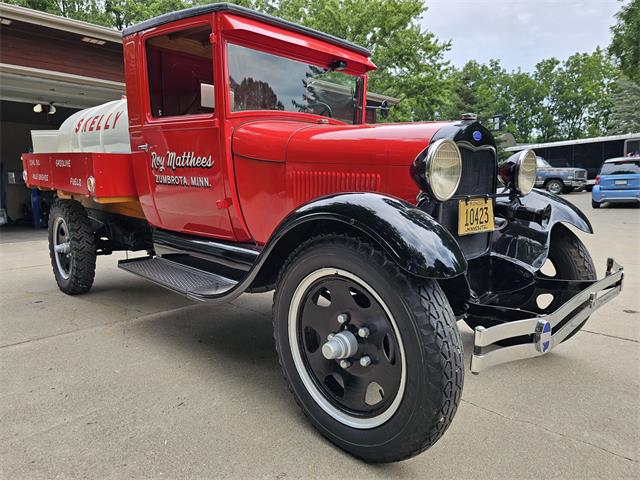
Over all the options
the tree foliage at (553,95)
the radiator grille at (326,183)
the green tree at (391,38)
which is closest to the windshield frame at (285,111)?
the radiator grille at (326,183)

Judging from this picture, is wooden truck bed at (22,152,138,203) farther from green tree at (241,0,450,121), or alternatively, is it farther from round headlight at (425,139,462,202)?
green tree at (241,0,450,121)

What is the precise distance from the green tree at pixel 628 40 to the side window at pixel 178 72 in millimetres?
17366

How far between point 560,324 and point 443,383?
3.04 feet

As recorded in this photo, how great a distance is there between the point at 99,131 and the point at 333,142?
293cm

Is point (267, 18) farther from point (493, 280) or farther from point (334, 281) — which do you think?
point (493, 280)

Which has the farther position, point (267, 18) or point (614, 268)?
point (267, 18)

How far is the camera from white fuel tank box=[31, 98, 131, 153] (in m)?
4.03

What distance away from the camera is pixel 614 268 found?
8.66ft

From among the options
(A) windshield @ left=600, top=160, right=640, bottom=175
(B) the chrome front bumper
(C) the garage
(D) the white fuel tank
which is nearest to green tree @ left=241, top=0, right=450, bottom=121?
(A) windshield @ left=600, top=160, right=640, bottom=175

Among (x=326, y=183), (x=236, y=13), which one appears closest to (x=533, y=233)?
(x=326, y=183)

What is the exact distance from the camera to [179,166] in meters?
3.26

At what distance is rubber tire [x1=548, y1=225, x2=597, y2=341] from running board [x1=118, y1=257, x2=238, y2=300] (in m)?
2.19

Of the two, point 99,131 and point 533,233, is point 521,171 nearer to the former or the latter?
point 533,233

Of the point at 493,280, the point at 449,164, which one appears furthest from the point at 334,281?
the point at 493,280
